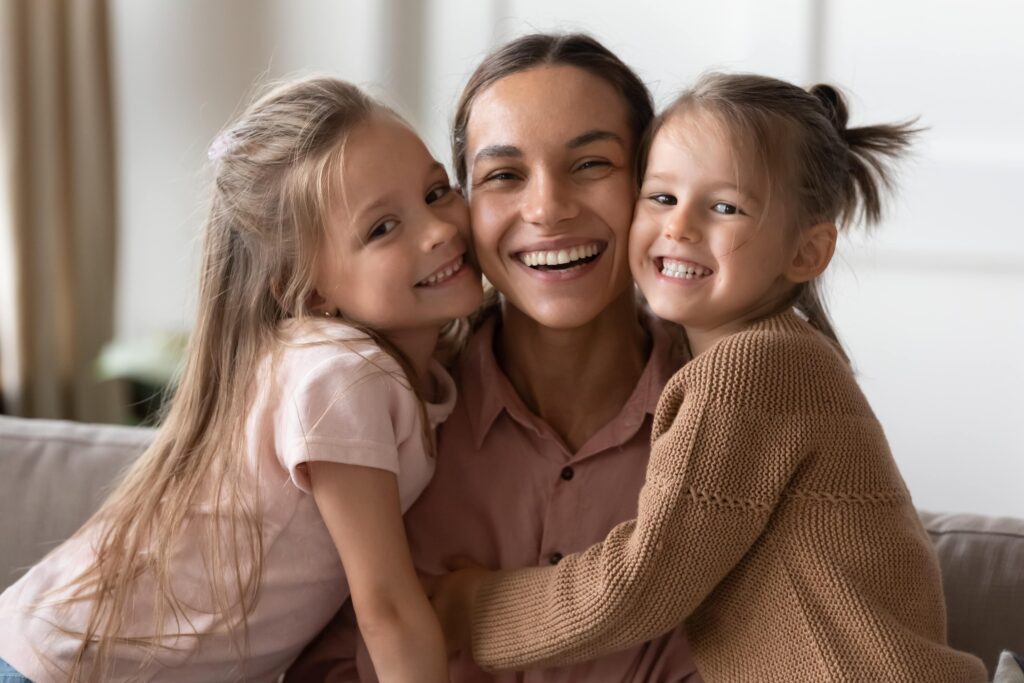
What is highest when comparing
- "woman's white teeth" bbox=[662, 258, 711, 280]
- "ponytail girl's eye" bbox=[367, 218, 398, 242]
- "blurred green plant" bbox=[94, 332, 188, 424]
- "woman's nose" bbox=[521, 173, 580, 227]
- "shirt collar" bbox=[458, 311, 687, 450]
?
"woman's nose" bbox=[521, 173, 580, 227]

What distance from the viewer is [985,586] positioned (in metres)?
1.97

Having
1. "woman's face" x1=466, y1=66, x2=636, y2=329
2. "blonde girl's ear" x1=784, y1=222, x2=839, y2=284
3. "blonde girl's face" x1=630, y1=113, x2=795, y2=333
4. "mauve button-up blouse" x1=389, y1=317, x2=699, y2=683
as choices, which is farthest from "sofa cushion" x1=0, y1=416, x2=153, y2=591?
"blonde girl's ear" x1=784, y1=222, x2=839, y2=284

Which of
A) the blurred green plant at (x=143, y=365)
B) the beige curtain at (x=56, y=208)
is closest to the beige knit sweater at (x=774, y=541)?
the blurred green plant at (x=143, y=365)

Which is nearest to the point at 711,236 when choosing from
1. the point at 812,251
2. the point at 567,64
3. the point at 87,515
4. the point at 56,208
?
the point at 812,251

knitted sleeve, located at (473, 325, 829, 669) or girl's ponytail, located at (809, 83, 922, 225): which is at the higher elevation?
girl's ponytail, located at (809, 83, 922, 225)

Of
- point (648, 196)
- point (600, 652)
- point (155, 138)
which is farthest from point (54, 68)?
point (600, 652)

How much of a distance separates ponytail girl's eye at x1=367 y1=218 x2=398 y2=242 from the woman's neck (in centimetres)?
29

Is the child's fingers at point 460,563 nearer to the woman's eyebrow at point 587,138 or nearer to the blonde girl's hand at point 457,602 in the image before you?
the blonde girl's hand at point 457,602

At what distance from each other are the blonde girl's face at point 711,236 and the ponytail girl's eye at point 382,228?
36 cm

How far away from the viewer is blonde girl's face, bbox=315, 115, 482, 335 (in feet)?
5.75

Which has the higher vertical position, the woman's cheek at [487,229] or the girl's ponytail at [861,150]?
the girl's ponytail at [861,150]

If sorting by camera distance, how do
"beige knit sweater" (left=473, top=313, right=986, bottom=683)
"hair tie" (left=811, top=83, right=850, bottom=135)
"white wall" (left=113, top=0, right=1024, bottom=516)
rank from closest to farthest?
1. "beige knit sweater" (left=473, top=313, right=986, bottom=683)
2. "hair tie" (left=811, top=83, right=850, bottom=135)
3. "white wall" (left=113, top=0, right=1024, bottom=516)

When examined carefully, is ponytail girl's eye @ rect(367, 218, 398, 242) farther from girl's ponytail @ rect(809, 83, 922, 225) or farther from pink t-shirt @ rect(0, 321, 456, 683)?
girl's ponytail @ rect(809, 83, 922, 225)

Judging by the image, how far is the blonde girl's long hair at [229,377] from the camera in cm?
172
